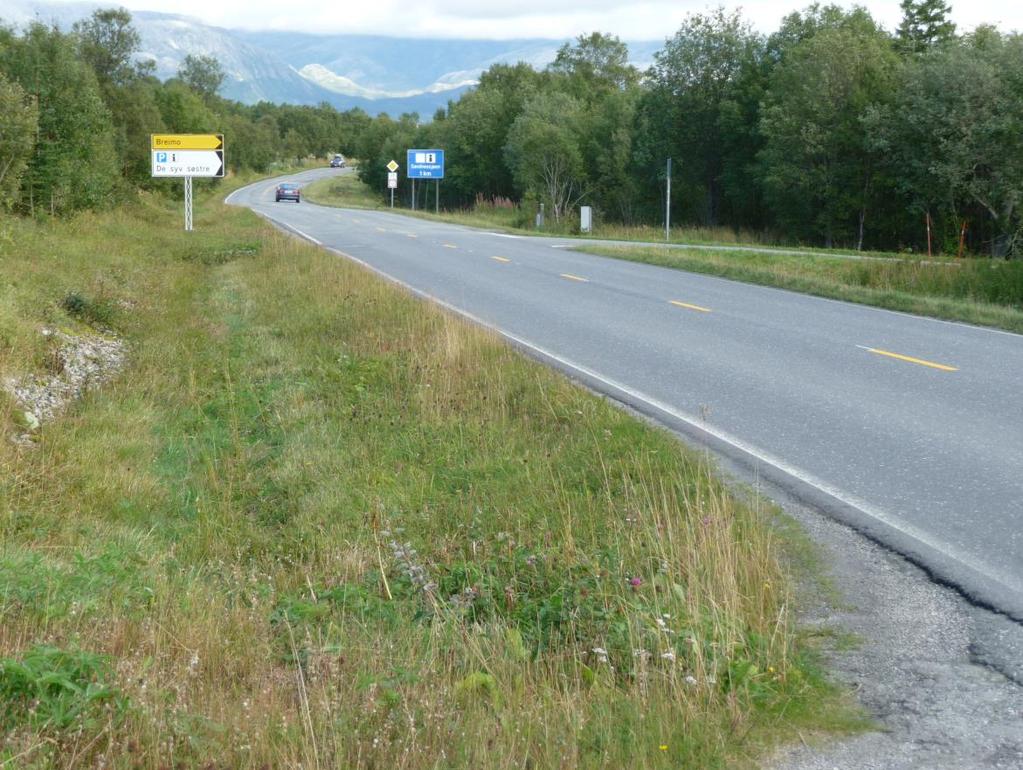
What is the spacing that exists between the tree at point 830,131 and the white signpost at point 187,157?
2204cm

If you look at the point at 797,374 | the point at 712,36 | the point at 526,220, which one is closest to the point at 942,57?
the point at 712,36

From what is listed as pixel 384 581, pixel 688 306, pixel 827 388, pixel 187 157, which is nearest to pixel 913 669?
pixel 384 581

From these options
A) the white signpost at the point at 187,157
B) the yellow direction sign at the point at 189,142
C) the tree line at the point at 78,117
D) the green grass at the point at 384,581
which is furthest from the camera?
the yellow direction sign at the point at 189,142

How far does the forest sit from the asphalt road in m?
13.3

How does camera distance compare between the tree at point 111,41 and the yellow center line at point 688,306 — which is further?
the tree at point 111,41

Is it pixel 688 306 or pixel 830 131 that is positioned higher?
pixel 830 131

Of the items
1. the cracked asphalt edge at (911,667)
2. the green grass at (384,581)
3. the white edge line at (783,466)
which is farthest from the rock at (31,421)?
the cracked asphalt edge at (911,667)

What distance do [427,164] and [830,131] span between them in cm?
3501

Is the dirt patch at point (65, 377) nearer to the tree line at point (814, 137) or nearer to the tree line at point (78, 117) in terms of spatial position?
the tree line at point (78, 117)

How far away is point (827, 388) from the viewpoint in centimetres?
995

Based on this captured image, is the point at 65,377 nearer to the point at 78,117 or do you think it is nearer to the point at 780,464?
the point at 780,464

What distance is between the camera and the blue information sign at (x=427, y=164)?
73375mm

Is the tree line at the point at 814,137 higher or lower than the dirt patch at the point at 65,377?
higher

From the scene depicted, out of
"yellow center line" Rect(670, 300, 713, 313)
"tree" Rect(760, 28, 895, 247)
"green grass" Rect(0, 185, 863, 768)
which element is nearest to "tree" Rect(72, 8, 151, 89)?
"tree" Rect(760, 28, 895, 247)
